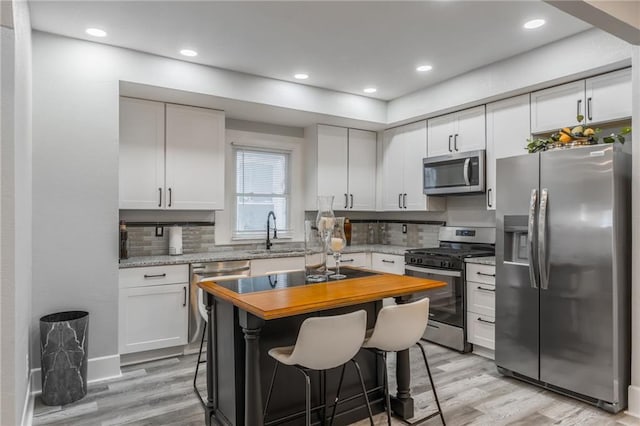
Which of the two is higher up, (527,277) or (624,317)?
(527,277)

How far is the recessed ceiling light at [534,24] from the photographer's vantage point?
2804 mm

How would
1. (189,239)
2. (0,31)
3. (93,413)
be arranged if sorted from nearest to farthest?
(0,31) < (93,413) < (189,239)

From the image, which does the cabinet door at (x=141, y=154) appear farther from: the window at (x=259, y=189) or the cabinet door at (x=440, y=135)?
the cabinet door at (x=440, y=135)

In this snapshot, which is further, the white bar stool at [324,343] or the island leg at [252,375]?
the island leg at [252,375]

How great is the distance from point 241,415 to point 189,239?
7.97 feet

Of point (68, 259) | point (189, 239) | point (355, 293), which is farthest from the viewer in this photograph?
point (189, 239)

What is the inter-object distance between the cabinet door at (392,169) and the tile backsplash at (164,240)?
225cm

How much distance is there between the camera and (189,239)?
422cm

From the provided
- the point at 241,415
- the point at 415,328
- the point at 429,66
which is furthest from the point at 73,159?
the point at 429,66

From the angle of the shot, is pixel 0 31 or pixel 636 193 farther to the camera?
pixel 636 193

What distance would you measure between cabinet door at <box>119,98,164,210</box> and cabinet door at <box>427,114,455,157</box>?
2912 millimetres

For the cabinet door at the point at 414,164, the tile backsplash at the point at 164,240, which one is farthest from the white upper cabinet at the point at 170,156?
the cabinet door at the point at 414,164

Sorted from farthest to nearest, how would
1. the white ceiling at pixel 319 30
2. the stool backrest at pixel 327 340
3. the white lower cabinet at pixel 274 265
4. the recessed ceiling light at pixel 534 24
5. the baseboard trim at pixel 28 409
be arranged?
the white lower cabinet at pixel 274 265
the recessed ceiling light at pixel 534 24
the white ceiling at pixel 319 30
the baseboard trim at pixel 28 409
the stool backrest at pixel 327 340

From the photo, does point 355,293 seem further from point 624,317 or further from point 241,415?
point 624,317
